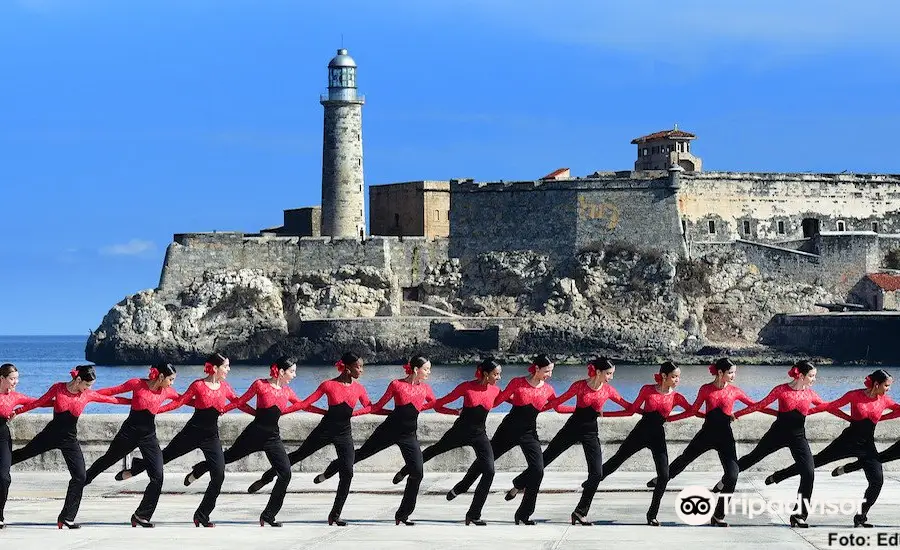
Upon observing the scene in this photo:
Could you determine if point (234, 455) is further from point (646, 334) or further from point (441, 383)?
point (646, 334)

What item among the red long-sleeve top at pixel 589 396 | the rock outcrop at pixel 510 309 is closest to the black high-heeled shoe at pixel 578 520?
the red long-sleeve top at pixel 589 396

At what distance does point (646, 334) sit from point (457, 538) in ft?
184

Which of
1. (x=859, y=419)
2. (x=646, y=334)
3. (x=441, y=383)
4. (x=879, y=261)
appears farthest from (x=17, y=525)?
(x=879, y=261)

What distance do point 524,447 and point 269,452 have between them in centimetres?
199

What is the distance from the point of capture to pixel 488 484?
554 inches

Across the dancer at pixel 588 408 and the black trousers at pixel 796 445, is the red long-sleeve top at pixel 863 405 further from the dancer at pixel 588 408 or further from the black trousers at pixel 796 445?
the dancer at pixel 588 408

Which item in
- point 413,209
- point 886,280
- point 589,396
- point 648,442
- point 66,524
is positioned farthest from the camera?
point 413,209

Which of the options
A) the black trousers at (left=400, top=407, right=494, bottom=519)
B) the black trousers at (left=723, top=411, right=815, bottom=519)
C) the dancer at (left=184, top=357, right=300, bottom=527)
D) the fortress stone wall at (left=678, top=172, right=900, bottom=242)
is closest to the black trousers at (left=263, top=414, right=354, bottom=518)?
the dancer at (left=184, top=357, right=300, bottom=527)

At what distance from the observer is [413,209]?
75.0m

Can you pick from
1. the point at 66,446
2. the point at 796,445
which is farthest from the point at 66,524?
the point at 796,445

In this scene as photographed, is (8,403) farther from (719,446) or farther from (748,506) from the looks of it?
(748,506)

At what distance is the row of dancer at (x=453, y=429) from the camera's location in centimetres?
1402

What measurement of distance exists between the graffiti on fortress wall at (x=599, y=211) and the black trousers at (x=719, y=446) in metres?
56.3

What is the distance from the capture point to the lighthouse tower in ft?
233
